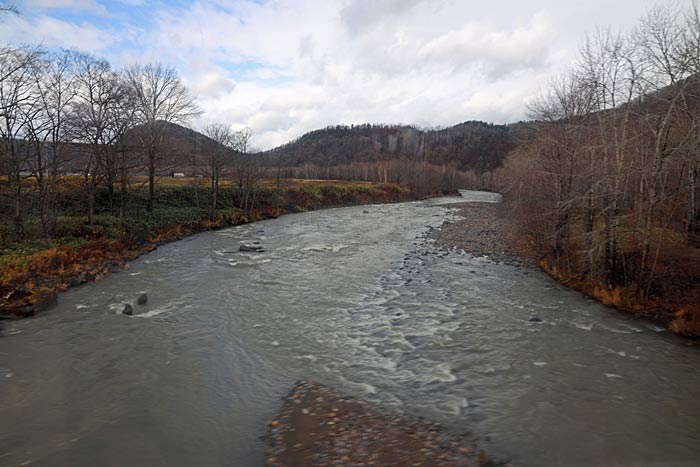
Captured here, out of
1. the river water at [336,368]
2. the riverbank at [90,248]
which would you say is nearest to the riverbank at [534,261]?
the river water at [336,368]

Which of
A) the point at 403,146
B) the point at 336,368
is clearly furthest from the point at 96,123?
the point at 403,146

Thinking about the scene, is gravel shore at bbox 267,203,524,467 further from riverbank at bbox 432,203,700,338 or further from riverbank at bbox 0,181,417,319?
riverbank at bbox 0,181,417,319

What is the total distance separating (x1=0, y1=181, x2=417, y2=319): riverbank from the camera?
1259 cm

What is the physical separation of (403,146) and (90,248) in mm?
163275

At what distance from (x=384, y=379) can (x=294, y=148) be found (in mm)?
176337

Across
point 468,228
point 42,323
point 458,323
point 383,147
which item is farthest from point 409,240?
point 383,147

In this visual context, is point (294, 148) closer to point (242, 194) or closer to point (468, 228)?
point (242, 194)

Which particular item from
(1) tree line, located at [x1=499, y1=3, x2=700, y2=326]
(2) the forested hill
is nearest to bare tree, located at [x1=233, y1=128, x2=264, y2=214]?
(1) tree line, located at [x1=499, y1=3, x2=700, y2=326]

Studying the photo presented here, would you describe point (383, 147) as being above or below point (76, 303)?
above

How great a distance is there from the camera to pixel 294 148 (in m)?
178

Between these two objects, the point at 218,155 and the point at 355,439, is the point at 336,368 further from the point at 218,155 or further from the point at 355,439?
the point at 218,155

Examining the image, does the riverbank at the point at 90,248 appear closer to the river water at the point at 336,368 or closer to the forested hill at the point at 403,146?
the river water at the point at 336,368

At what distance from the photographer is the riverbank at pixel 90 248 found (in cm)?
1259

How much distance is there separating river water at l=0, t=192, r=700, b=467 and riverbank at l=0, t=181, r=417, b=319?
789 millimetres
